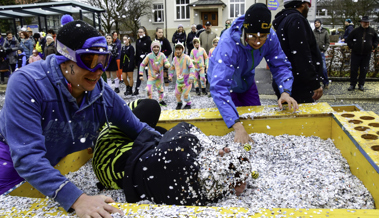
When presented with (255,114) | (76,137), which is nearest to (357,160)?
(255,114)

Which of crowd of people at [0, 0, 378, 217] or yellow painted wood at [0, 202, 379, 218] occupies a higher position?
crowd of people at [0, 0, 378, 217]

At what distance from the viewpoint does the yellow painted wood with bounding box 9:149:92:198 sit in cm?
199

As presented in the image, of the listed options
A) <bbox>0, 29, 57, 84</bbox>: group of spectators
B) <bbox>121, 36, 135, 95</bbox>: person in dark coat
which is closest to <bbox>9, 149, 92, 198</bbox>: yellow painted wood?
<bbox>121, 36, 135, 95</bbox>: person in dark coat

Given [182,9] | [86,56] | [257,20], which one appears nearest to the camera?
[86,56]

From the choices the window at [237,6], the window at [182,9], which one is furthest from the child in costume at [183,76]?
the window at [182,9]

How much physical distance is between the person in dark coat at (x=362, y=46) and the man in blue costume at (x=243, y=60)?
593cm

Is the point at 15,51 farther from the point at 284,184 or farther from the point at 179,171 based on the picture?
the point at 284,184

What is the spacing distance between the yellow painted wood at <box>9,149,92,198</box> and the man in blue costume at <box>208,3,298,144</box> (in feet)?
4.64

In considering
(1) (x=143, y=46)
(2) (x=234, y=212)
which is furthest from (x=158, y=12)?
(2) (x=234, y=212)

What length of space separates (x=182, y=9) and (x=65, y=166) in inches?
1209

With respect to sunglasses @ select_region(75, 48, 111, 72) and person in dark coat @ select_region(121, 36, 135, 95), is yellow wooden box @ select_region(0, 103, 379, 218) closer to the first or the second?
sunglasses @ select_region(75, 48, 111, 72)

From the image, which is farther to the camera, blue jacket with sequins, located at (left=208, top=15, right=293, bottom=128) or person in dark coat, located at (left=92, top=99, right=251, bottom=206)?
blue jacket with sequins, located at (left=208, top=15, right=293, bottom=128)

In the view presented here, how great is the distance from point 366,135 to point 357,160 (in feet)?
0.88

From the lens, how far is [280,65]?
310 centimetres
